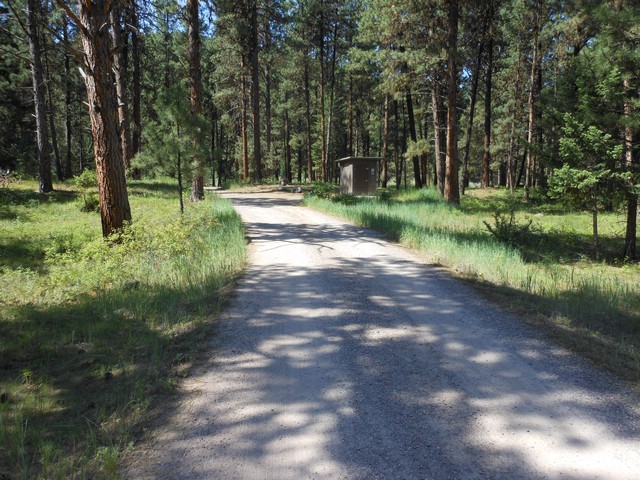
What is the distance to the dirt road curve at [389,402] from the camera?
2506 mm

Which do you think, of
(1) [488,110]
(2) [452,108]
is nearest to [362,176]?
(2) [452,108]

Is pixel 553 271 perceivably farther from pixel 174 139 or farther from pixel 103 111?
pixel 174 139

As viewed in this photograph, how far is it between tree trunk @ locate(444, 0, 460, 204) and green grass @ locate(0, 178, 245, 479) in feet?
39.4

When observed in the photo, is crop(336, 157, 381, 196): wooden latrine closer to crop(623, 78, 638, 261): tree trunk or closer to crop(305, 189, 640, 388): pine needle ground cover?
crop(305, 189, 640, 388): pine needle ground cover

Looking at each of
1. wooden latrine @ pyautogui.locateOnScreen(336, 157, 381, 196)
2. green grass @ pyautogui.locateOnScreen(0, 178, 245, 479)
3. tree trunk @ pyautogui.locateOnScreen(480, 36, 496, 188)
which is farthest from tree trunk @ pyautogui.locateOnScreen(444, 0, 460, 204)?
green grass @ pyautogui.locateOnScreen(0, 178, 245, 479)

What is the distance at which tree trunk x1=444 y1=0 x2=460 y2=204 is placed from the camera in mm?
A: 16578

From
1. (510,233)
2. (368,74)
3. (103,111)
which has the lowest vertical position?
(510,233)

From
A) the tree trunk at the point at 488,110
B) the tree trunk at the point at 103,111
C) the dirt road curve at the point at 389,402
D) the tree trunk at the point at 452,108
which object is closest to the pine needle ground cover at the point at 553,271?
the dirt road curve at the point at 389,402

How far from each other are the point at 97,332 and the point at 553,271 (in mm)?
8420

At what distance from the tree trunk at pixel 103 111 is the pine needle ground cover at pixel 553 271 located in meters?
6.85

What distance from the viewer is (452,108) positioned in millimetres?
17438

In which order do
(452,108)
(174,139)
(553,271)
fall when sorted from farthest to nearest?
(452,108)
(174,139)
(553,271)

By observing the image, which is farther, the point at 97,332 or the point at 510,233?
the point at 510,233

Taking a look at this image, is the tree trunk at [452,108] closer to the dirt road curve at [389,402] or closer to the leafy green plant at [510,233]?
the leafy green plant at [510,233]
